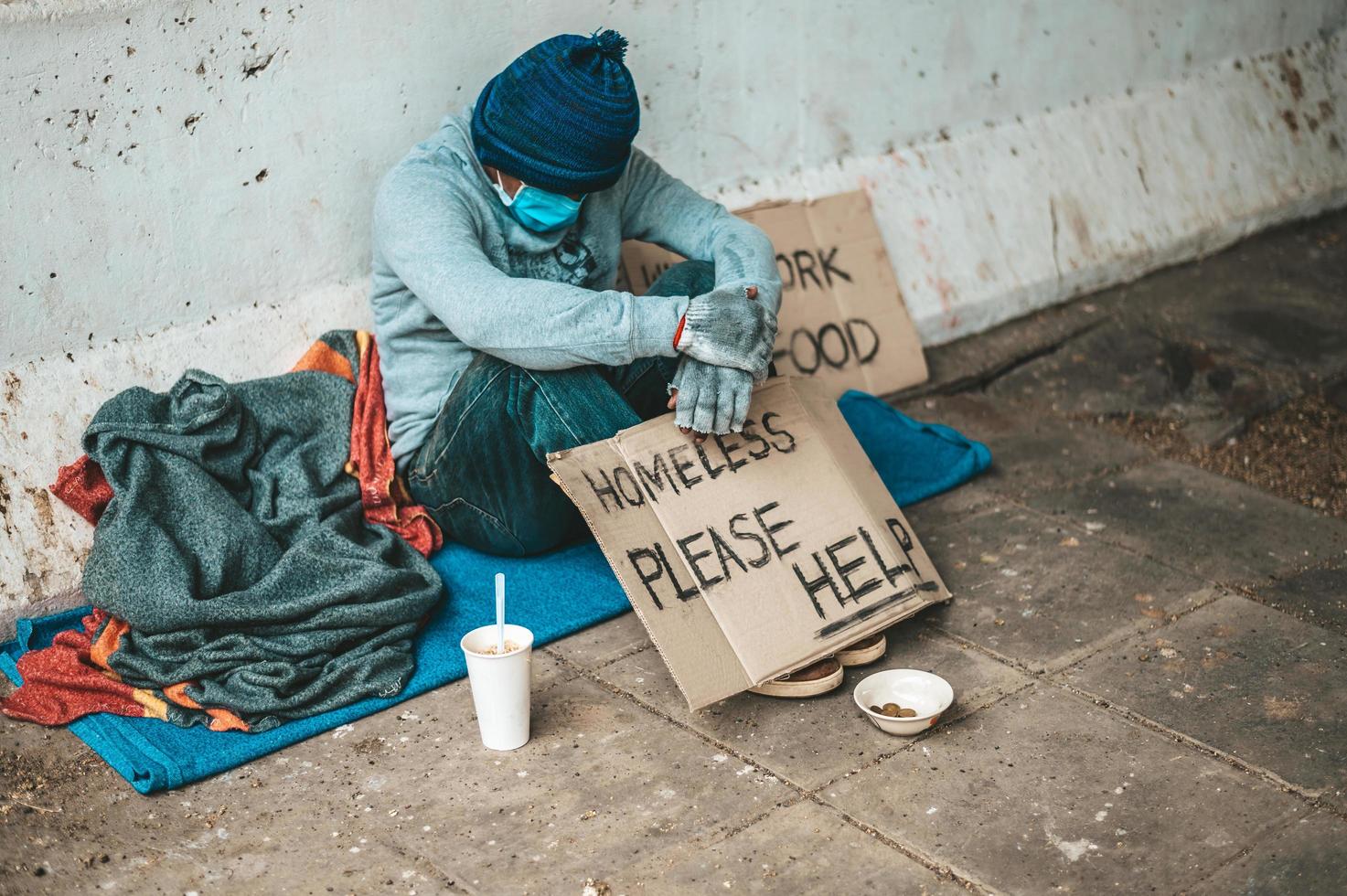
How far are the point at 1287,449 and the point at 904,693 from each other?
1.94 meters

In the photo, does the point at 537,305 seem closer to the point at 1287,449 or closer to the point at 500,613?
the point at 500,613

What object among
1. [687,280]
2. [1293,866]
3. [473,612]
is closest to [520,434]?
[473,612]

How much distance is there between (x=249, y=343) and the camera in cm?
337

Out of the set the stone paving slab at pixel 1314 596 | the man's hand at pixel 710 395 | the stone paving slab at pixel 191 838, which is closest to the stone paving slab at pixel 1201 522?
the stone paving slab at pixel 1314 596

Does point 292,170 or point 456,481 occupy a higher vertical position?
point 292,170

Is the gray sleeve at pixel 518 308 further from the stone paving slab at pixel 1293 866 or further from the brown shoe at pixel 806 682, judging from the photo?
the stone paving slab at pixel 1293 866

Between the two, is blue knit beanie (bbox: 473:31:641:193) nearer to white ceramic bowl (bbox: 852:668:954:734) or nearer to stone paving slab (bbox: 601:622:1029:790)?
stone paving slab (bbox: 601:622:1029:790)

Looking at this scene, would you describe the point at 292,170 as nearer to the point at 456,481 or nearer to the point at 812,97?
the point at 456,481

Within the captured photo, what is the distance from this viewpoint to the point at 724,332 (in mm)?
2824

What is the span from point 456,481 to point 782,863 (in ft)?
4.18

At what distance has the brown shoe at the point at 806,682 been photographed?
280 centimetres

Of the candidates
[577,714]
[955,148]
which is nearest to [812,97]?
[955,148]

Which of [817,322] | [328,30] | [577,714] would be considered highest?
[328,30]

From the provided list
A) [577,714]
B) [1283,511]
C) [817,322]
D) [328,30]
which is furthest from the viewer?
[817,322]
